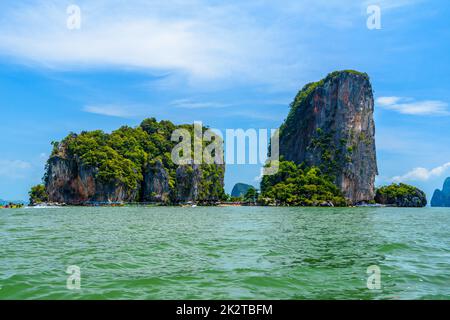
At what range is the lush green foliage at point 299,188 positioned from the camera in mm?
116750

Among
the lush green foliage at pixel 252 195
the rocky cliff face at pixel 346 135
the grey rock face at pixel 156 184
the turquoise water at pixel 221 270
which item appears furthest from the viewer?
the lush green foliage at pixel 252 195

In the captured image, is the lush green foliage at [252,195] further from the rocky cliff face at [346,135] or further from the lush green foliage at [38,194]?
the lush green foliage at [38,194]

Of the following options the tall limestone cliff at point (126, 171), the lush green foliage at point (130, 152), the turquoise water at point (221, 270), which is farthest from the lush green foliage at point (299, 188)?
the turquoise water at point (221, 270)

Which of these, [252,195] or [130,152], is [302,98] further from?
[130,152]

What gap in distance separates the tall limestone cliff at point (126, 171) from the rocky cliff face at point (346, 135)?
4208 centimetres

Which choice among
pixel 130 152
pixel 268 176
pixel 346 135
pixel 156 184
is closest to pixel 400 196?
pixel 346 135

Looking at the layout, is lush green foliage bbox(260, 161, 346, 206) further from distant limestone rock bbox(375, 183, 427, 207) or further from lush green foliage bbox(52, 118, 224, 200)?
lush green foliage bbox(52, 118, 224, 200)

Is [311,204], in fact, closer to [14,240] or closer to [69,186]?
[69,186]

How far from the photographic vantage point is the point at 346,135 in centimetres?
12938

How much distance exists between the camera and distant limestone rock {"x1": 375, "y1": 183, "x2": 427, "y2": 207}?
12962cm

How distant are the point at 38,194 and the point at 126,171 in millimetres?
24332

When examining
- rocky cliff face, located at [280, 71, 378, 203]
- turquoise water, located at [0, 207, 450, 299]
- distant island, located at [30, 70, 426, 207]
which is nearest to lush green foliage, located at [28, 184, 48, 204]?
distant island, located at [30, 70, 426, 207]

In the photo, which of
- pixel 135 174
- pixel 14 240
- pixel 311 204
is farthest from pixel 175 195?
pixel 14 240

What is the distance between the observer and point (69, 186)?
10944 cm
